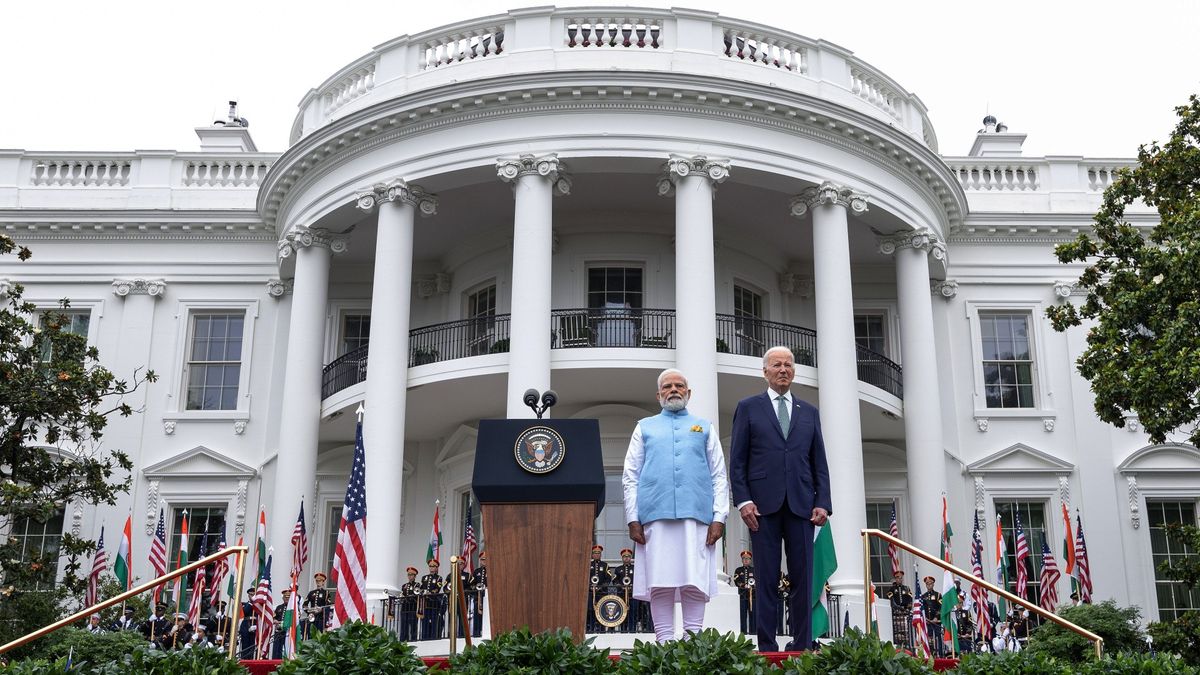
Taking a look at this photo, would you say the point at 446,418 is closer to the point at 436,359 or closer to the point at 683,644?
the point at 436,359

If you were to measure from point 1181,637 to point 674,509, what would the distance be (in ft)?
34.9

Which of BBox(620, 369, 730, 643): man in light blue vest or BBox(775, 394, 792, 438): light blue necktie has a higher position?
BBox(775, 394, 792, 438): light blue necktie

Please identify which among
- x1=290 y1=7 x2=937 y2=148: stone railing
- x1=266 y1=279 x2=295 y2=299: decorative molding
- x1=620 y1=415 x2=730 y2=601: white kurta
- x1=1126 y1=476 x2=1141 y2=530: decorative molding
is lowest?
x1=620 y1=415 x2=730 y2=601: white kurta

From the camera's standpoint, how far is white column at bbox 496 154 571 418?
1822 cm

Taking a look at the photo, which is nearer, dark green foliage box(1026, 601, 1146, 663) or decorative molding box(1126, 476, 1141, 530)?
dark green foliage box(1026, 601, 1146, 663)

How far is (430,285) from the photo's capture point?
2403 cm

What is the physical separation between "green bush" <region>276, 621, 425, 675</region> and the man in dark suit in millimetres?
2649

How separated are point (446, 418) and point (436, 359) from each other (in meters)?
1.14

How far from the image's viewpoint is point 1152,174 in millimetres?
17219

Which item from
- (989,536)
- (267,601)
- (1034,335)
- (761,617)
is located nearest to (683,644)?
(761,617)

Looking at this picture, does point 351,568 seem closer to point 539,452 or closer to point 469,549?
point 469,549

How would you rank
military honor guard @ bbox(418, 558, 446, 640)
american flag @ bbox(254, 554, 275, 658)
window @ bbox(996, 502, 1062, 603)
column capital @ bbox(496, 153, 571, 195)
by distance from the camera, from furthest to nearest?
window @ bbox(996, 502, 1062, 603), column capital @ bbox(496, 153, 571, 195), military honor guard @ bbox(418, 558, 446, 640), american flag @ bbox(254, 554, 275, 658)

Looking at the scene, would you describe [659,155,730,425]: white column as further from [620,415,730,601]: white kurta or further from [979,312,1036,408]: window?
[620,415,730,601]: white kurta

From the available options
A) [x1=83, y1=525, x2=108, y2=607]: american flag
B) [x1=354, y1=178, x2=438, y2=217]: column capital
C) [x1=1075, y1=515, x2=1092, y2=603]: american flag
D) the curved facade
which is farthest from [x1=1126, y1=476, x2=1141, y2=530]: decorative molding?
[x1=83, y1=525, x2=108, y2=607]: american flag
